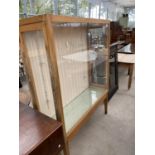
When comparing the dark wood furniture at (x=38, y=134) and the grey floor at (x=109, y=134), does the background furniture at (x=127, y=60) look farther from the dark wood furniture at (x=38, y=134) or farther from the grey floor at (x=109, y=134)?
the dark wood furniture at (x=38, y=134)

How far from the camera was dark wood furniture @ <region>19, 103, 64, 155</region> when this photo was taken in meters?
0.86

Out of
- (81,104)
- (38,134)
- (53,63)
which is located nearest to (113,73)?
(81,104)

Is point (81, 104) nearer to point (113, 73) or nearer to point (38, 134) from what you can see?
point (38, 134)

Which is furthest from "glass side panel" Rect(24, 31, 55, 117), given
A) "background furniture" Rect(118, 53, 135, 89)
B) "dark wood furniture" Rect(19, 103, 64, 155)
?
"background furniture" Rect(118, 53, 135, 89)

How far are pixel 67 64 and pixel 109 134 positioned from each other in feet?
3.49

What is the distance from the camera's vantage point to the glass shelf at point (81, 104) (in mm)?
1505

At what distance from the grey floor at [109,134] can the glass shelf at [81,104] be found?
37 centimetres

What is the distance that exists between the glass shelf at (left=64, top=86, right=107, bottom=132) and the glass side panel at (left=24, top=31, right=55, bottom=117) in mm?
224

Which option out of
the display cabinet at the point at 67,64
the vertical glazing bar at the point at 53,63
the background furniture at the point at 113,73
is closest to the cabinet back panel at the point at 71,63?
the display cabinet at the point at 67,64

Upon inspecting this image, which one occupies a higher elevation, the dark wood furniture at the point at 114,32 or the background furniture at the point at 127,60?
the dark wood furniture at the point at 114,32

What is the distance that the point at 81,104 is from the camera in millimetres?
1794

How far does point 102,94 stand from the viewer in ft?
6.50
